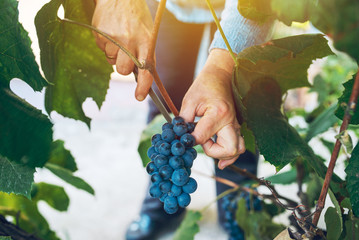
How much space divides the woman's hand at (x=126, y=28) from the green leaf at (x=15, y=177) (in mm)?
205

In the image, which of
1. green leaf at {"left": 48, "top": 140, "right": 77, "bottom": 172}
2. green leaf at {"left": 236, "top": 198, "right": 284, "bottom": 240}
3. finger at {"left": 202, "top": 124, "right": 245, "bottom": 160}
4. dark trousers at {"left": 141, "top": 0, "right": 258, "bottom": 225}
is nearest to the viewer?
finger at {"left": 202, "top": 124, "right": 245, "bottom": 160}

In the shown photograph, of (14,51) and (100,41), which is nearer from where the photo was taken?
(14,51)

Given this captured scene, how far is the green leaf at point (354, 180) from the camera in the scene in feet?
1.32

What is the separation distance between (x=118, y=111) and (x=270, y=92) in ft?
8.13

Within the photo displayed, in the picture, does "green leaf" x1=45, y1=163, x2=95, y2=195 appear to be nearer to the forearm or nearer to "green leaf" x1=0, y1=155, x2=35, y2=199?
"green leaf" x1=0, y1=155, x2=35, y2=199

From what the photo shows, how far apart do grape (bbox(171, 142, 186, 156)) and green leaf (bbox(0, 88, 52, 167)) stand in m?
0.17

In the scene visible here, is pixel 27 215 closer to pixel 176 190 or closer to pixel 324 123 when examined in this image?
pixel 176 190

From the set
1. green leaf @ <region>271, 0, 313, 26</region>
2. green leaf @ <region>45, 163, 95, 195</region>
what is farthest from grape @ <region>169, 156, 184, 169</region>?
green leaf @ <region>45, 163, 95, 195</region>

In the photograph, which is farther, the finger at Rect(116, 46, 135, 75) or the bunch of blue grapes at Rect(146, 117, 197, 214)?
the finger at Rect(116, 46, 135, 75)

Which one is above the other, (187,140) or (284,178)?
(187,140)

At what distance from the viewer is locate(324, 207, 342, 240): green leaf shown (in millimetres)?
478

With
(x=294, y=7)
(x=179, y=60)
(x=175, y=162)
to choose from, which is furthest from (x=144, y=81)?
(x=179, y=60)

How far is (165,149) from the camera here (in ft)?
1.49

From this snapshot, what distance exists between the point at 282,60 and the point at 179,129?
0.74 ft
